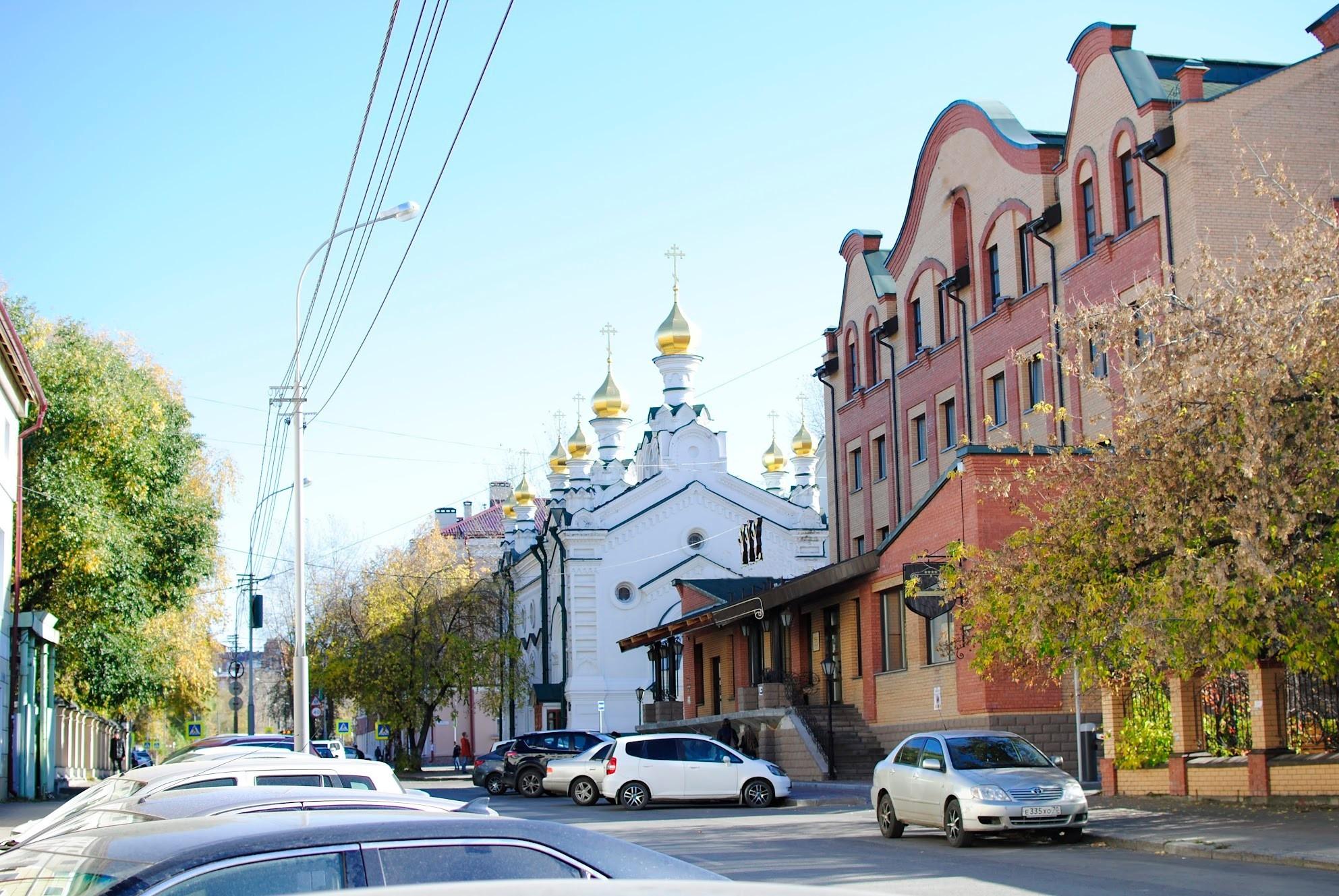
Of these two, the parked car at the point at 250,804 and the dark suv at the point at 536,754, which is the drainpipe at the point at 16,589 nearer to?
the dark suv at the point at 536,754

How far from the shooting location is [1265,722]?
21.0 m

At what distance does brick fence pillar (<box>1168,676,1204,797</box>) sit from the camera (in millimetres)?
22812

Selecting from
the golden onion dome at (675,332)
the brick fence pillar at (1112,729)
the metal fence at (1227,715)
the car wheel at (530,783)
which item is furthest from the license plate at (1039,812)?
the golden onion dome at (675,332)

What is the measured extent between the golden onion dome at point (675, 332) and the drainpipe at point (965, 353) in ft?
98.0

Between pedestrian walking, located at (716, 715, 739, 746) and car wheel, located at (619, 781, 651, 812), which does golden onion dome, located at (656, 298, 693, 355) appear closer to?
pedestrian walking, located at (716, 715, 739, 746)

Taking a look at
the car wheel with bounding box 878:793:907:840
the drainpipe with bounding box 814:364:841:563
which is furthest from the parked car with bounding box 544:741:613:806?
the drainpipe with bounding box 814:364:841:563

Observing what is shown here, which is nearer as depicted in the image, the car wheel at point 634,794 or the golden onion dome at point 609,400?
the car wheel at point 634,794

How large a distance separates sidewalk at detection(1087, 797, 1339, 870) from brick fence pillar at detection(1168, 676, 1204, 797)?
1.29 ft

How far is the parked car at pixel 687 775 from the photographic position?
27641 millimetres

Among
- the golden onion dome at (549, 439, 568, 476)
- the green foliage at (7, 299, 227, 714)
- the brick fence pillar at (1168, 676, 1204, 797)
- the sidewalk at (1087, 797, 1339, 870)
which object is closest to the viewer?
the sidewalk at (1087, 797, 1339, 870)

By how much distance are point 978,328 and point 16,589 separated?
2309 centimetres

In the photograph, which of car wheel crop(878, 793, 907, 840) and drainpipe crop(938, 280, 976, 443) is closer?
car wheel crop(878, 793, 907, 840)

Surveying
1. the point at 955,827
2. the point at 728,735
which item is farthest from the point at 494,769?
the point at 955,827

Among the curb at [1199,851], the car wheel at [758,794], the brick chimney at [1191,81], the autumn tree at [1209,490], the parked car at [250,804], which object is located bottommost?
the car wheel at [758,794]
